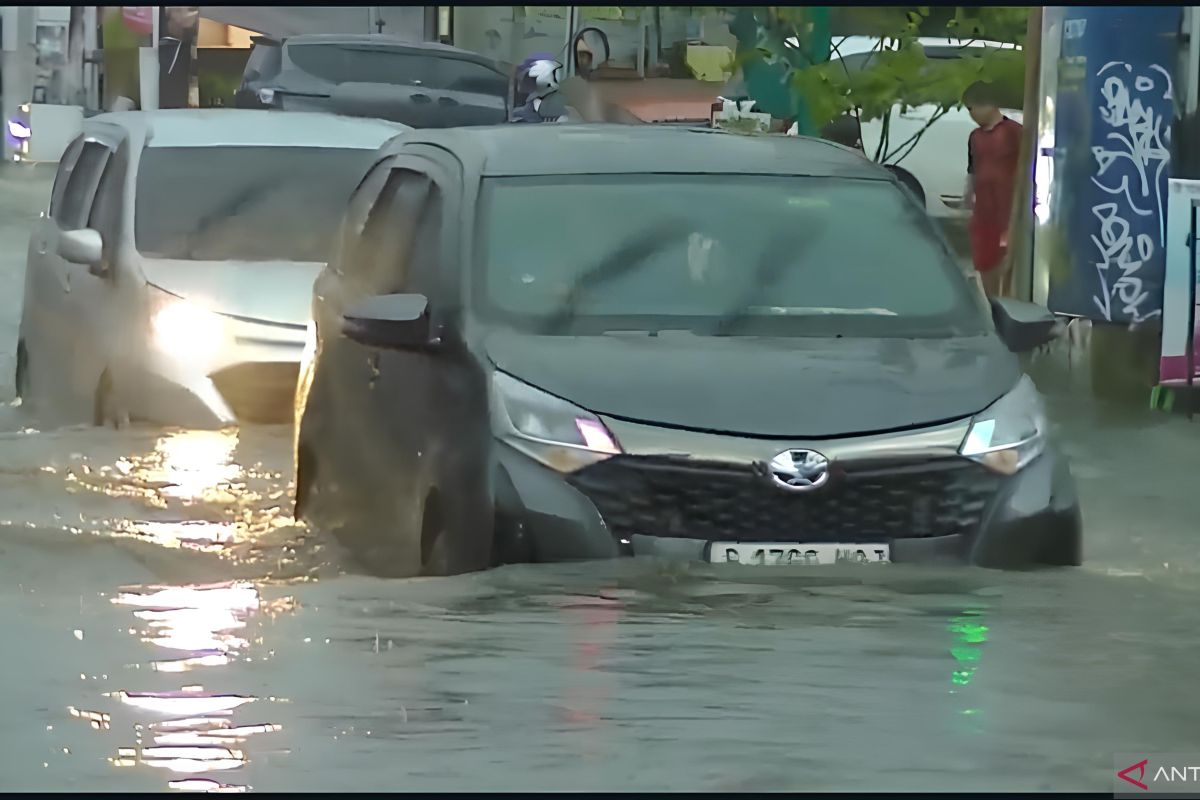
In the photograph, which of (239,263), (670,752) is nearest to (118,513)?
(239,263)

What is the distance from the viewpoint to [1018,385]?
23.9 ft

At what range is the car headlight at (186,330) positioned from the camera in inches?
416

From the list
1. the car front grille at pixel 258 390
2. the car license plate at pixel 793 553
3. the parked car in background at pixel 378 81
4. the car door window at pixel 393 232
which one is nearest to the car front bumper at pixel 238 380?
the car front grille at pixel 258 390

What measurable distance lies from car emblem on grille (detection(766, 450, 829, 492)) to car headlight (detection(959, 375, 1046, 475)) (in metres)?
0.42

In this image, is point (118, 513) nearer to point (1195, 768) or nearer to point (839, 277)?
point (839, 277)

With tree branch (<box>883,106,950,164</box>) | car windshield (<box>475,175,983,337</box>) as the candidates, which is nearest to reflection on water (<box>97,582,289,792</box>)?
car windshield (<box>475,175,983,337</box>)

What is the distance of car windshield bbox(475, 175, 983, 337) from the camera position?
7566 mm

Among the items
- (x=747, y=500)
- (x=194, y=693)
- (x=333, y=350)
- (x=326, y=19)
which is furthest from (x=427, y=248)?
(x=326, y=19)

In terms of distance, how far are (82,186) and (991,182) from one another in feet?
22.2

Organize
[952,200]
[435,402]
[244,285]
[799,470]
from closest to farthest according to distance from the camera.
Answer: [799,470], [435,402], [244,285], [952,200]

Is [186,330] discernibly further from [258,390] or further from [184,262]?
[184,262]

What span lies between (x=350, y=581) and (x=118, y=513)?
219 centimetres

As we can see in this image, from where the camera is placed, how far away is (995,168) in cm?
1653

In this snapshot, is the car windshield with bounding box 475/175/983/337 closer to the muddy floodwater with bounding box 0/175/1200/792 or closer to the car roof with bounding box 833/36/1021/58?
the muddy floodwater with bounding box 0/175/1200/792
